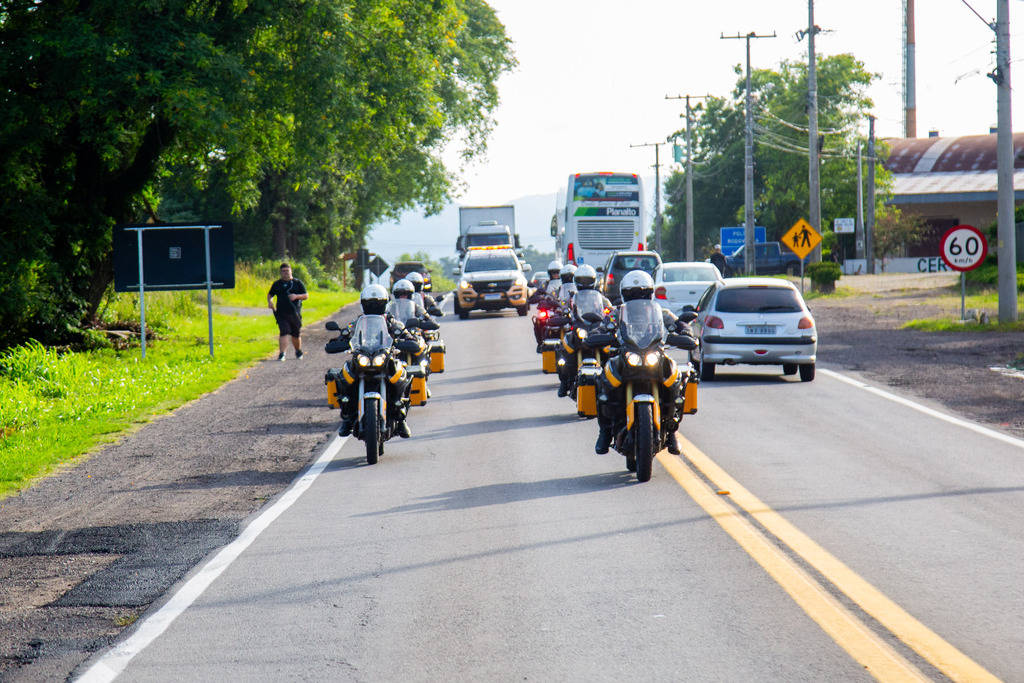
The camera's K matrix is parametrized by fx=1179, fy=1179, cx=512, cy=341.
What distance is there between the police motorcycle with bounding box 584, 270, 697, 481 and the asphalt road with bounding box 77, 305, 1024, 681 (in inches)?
11.7

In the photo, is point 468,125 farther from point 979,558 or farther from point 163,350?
point 979,558

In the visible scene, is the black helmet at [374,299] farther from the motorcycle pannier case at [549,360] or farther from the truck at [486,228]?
the truck at [486,228]

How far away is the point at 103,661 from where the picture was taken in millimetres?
5148

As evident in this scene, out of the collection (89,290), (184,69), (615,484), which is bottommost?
(615,484)

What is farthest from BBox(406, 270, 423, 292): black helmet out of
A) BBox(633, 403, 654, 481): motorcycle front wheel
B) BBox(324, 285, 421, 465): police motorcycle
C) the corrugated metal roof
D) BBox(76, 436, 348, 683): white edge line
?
the corrugated metal roof

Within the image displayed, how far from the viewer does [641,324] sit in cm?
1006

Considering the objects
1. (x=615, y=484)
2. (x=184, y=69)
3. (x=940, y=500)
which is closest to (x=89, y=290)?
→ (x=184, y=69)

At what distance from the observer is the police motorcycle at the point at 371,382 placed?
436 inches

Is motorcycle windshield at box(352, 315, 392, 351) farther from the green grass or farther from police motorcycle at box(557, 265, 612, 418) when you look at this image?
the green grass

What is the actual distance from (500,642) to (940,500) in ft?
15.1

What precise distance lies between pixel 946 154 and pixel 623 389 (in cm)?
7137

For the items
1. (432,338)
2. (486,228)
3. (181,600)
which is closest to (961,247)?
(432,338)

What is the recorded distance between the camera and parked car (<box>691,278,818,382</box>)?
1766 cm

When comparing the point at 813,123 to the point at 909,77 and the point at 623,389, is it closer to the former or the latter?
the point at 623,389
